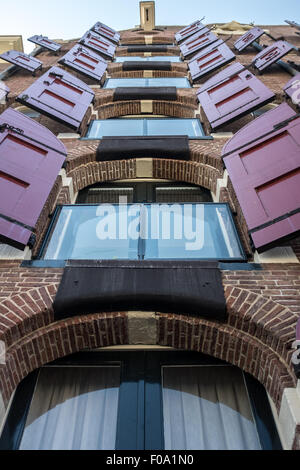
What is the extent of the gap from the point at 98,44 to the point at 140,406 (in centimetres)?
1587

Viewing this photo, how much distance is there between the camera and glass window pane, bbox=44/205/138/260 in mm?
5113

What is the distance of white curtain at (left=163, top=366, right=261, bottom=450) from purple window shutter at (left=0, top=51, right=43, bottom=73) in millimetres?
12407

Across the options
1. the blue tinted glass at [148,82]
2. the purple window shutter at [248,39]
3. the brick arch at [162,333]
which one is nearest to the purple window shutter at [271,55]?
the purple window shutter at [248,39]

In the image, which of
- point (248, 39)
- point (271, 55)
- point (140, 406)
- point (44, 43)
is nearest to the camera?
point (140, 406)

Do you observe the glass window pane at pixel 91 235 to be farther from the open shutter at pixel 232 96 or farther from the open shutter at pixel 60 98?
the open shutter at pixel 232 96

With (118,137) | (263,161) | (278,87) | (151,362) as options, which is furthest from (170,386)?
(278,87)

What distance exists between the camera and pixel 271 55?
1271 centimetres

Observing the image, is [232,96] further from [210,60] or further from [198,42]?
[198,42]

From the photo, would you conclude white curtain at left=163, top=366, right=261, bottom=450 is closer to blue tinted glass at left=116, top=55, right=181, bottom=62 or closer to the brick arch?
the brick arch

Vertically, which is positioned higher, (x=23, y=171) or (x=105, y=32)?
(x=105, y=32)

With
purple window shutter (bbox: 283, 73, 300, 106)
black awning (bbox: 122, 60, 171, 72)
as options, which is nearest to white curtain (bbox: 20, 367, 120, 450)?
purple window shutter (bbox: 283, 73, 300, 106)


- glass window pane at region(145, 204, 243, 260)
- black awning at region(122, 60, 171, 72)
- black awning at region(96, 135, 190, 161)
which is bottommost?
glass window pane at region(145, 204, 243, 260)

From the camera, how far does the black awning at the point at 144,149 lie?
298 inches

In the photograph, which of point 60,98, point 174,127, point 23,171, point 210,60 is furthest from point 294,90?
point 210,60
